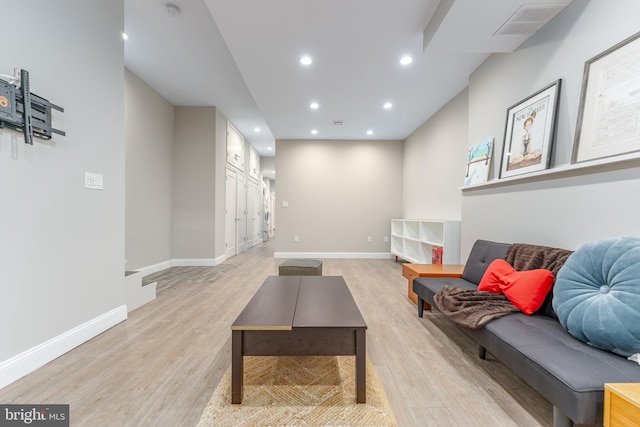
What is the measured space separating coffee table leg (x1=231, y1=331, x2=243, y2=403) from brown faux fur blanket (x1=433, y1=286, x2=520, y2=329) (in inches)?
52.9

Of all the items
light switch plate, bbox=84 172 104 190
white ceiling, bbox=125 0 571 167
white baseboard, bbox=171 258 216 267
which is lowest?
white baseboard, bbox=171 258 216 267

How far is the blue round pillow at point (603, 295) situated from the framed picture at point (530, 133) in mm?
900

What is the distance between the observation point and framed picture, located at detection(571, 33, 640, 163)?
1436mm

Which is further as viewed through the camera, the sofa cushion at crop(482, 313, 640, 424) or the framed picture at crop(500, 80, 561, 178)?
the framed picture at crop(500, 80, 561, 178)

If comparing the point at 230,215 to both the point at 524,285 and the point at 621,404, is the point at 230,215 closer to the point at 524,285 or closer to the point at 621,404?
the point at 524,285

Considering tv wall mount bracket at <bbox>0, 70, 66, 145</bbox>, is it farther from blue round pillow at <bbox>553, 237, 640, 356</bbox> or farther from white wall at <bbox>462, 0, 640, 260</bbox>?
white wall at <bbox>462, 0, 640, 260</bbox>

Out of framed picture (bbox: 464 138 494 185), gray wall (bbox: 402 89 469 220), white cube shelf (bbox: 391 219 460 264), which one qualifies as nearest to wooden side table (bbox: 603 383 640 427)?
framed picture (bbox: 464 138 494 185)

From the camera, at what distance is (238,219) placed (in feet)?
20.9

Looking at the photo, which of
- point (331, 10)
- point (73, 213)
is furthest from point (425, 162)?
point (73, 213)

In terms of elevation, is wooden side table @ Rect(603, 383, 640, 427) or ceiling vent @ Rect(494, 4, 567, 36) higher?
ceiling vent @ Rect(494, 4, 567, 36)

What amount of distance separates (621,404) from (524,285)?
2.82 ft

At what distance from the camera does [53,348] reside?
1712 millimetres

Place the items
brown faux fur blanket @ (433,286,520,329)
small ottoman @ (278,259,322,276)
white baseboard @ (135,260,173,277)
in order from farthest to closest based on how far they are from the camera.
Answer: white baseboard @ (135,260,173,277), small ottoman @ (278,259,322,276), brown faux fur blanket @ (433,286,520,329)

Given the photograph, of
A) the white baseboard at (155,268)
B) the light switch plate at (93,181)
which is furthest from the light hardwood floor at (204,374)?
the white baseboard at (155,268)
